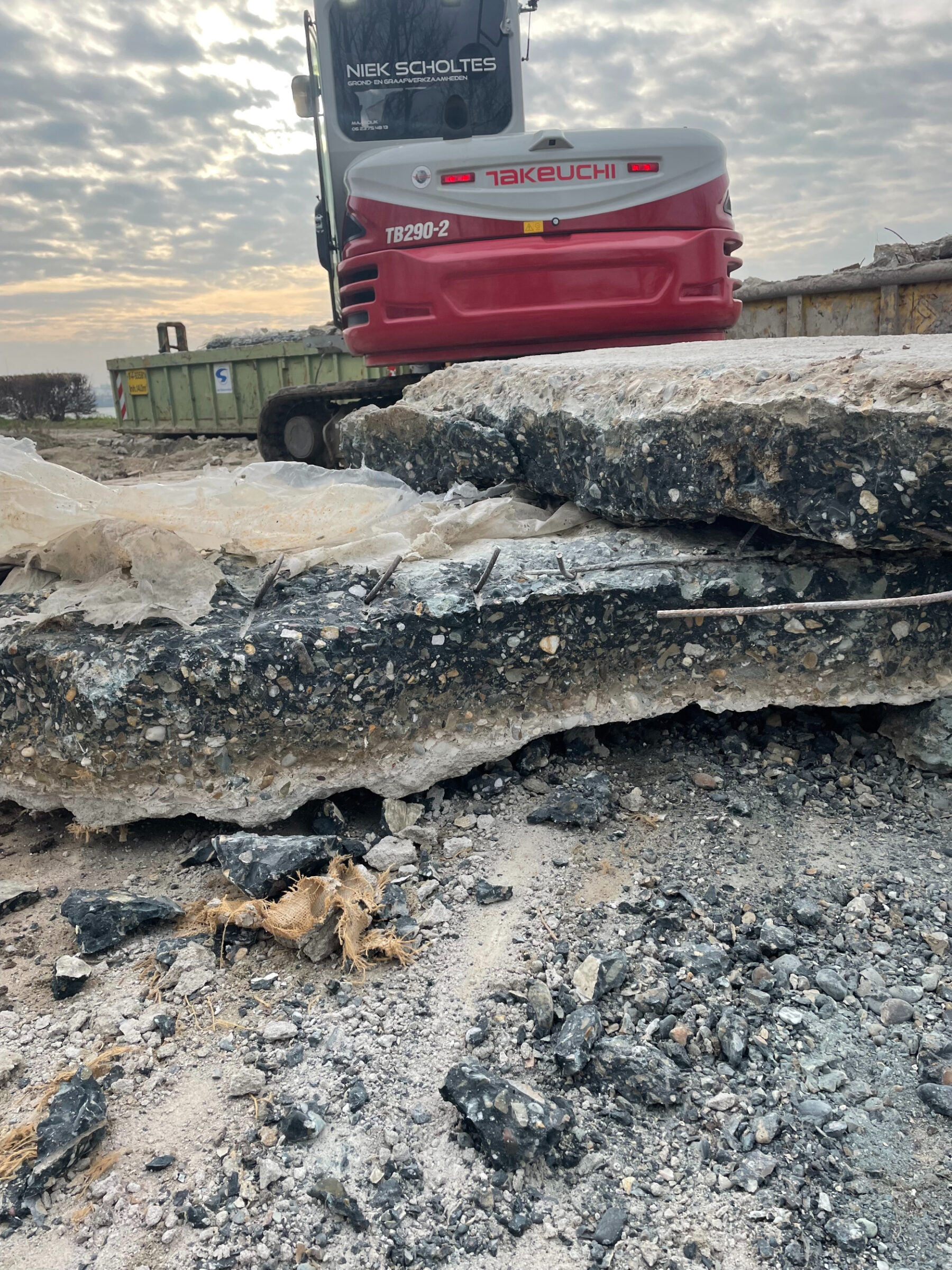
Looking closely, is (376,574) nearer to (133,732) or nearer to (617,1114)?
(133,732)

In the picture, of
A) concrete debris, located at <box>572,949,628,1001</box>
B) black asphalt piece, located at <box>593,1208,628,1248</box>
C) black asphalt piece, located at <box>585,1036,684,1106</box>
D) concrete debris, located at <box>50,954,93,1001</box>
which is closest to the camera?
black asphalt piece, located at <box>593,1208,628,1248</box>

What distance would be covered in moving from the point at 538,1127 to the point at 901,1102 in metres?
0.69

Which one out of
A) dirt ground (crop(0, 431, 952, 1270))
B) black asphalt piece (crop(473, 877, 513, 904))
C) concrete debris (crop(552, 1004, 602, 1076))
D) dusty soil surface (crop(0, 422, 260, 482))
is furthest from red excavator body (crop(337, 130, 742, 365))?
dusty soil surface (crop(0, 422, 260, 482))

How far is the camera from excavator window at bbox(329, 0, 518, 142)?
16.9ft

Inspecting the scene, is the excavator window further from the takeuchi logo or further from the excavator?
the takeuchi logo

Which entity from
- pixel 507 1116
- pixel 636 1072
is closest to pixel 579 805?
pixel 636 1072

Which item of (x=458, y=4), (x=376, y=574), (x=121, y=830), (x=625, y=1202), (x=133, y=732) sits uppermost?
(x=458, y=4)

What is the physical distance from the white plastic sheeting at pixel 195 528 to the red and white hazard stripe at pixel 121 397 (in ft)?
35.0

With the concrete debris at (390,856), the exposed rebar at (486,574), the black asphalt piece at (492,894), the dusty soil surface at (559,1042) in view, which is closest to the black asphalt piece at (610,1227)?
the dusty soil surface at (559,1042)

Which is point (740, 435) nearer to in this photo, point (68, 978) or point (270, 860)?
point (270, 860)

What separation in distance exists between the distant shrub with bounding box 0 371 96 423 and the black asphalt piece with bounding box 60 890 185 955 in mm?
21991

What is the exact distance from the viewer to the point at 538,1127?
1.54 meters

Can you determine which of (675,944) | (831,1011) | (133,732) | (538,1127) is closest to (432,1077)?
(538,1127)

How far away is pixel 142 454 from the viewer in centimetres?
1284
